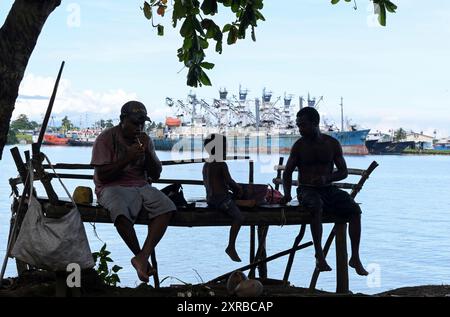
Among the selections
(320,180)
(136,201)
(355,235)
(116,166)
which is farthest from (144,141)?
(355,235)

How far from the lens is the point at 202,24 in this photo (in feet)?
26.8

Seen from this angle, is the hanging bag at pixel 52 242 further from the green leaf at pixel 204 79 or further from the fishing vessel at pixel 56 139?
the fishing vessel at pixel 56 139

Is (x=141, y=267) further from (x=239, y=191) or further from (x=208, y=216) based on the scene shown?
(x=239, y=191)

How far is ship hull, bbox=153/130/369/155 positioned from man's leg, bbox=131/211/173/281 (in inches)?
3841

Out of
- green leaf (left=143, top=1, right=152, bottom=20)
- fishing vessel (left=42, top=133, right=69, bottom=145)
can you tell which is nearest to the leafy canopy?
green leaf (left=143, top=1, right=152, bottom=20)

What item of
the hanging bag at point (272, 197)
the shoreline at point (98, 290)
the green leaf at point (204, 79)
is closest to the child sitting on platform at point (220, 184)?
the hanging bag at point (272, 197)

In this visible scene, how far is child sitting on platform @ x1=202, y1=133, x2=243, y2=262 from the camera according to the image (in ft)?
25.5

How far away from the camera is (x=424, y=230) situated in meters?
28.9

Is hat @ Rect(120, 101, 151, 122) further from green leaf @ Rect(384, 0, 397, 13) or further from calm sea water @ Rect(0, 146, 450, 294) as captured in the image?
green leaf @ Rect(384, 0, 397, 13)

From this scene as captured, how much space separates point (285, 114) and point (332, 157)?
113280 mm

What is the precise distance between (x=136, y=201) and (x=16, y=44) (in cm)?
150

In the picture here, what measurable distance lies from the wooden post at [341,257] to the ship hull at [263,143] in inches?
3781

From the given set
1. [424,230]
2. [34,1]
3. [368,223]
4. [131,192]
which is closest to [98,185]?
[131,192]
